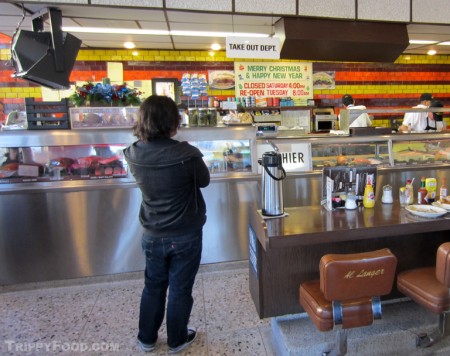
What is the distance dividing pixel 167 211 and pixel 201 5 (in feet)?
9.18

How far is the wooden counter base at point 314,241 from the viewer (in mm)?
2004

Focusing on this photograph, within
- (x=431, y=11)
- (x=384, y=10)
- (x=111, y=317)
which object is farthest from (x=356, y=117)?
(x=111, y=317)

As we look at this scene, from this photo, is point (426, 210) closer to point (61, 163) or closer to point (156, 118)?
point (156, 118)

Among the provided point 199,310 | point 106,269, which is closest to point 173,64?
point 106,269

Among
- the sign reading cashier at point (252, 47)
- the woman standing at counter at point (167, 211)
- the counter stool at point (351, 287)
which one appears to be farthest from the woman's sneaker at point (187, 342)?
the sign reading cashier at point (252, 47)

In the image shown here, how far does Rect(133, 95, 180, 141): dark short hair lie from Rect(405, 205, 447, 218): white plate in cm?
167

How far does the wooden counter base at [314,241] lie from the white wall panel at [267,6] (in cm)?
263

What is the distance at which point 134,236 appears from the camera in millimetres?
3273

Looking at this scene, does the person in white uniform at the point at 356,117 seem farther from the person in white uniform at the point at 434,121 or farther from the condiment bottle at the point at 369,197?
the condiment bottle at the point at 369,197

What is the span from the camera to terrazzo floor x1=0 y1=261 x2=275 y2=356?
91.7 inches

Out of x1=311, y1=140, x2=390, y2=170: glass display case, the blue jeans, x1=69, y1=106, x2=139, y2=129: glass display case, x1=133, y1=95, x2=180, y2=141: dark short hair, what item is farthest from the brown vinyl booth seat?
x1=69, y1=106, x2=139, y2=129: glass display case

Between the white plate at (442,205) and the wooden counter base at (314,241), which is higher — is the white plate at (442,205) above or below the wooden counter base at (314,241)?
above

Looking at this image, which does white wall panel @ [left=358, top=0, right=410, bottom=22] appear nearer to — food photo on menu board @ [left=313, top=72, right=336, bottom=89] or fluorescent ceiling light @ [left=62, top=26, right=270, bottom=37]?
fluorescent ceiling light @ [left=62, top=26, right=270, bottom=37]

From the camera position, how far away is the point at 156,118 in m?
1.95
